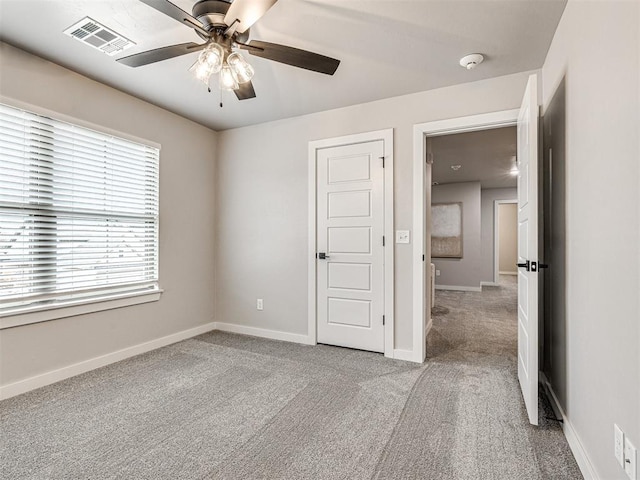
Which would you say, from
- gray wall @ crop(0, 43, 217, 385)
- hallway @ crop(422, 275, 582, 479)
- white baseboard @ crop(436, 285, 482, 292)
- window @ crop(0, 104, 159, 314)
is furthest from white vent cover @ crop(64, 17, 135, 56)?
white baseboard @ crop(436, 285, 482, 292)

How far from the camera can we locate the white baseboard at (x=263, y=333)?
140 inches

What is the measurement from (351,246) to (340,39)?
1792 mm

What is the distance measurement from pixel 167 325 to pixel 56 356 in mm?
1008

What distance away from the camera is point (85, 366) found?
2732 millimetres

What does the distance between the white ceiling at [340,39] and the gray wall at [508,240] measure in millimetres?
8913

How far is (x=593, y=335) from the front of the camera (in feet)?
4.79

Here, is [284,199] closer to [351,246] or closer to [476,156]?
[351,246]

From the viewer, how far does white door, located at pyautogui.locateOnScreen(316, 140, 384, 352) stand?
321 centimetres

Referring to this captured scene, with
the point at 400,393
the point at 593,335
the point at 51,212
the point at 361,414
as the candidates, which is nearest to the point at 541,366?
the point at 400,393

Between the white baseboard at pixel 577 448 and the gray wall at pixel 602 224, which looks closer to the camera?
the gray wall at pixel 602 224

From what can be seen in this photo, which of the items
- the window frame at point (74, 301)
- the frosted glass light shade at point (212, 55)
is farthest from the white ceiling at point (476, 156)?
the window frame at point (74, 301)

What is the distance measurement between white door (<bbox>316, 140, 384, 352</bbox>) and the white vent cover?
1868 mm

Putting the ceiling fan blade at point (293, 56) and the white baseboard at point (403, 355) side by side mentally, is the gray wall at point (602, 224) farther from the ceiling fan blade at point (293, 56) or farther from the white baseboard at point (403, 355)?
the white baseboard at point (403, 355)

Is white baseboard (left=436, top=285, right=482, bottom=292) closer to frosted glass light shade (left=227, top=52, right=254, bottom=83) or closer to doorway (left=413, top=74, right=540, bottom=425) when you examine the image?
doorway (left=413, top=74, right=540, bottom=425)
